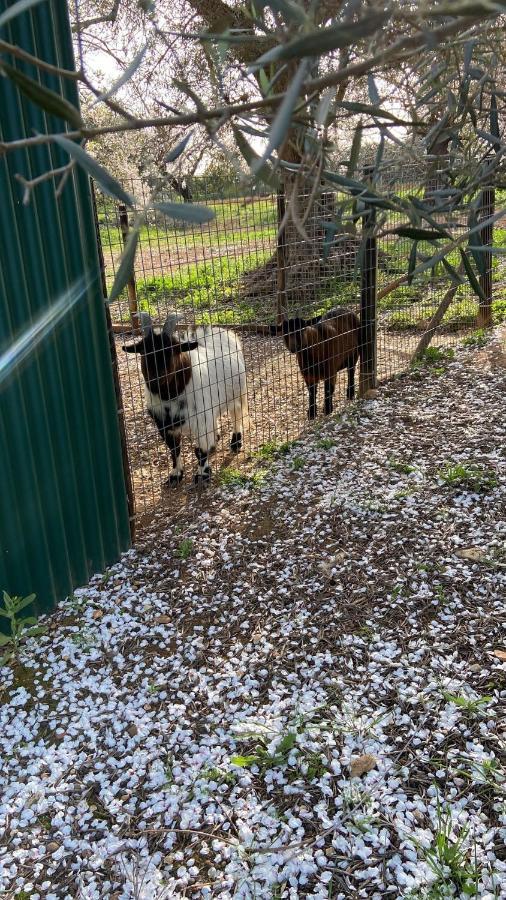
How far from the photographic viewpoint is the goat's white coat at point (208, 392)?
4.98 metres

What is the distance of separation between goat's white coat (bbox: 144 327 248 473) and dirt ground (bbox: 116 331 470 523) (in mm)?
273

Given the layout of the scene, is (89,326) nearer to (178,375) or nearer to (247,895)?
(178,375)

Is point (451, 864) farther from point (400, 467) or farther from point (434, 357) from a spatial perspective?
point (434, 357)

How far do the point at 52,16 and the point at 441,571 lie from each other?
3321mm

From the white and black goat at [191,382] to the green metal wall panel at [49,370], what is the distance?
0.89 metres

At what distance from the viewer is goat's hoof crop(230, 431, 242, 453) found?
5.80 meters

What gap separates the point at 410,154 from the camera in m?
1.93

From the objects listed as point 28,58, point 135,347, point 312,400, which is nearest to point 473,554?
point 135,347

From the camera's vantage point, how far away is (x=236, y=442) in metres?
5.82

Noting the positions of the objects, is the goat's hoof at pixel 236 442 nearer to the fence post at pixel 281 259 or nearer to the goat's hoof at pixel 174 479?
the goat's hoof at pixel 174 479

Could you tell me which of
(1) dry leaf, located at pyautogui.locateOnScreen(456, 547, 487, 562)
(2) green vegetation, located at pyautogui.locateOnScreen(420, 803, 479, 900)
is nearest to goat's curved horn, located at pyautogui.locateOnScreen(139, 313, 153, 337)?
(1) dry leaf, located at pyautogui.locateOnScreen(456, 547, 487, 562)

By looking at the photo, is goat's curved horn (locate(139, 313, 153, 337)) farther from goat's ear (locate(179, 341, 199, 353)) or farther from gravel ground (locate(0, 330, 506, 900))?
gravel ground (locate(0, 330, 506, 900))

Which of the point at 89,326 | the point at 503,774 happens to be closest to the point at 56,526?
the point at 89,326

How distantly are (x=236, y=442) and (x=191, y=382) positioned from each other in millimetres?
990
